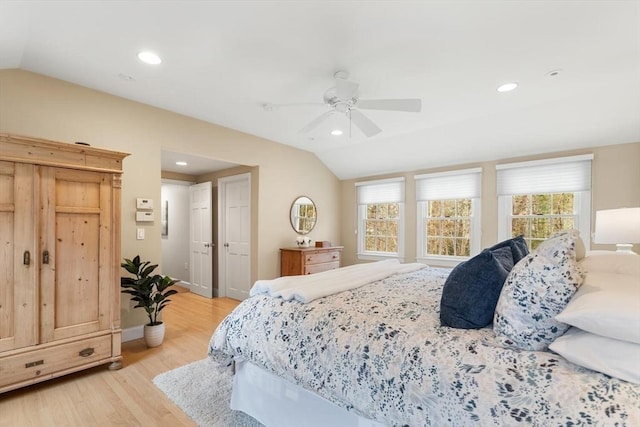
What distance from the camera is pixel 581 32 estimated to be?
206 centimetres

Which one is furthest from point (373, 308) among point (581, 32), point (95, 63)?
point (95, 63)

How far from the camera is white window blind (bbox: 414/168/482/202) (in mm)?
4637

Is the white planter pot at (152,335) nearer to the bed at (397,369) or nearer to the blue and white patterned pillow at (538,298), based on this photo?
the bed at (397,369)

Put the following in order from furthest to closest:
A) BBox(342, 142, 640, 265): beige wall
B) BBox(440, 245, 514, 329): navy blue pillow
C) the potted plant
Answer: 1. BBox(342, 142, 640, 265): beige wall
2. the potted plant
3. BBox(440, 245, 514, 329): navy blue pillow

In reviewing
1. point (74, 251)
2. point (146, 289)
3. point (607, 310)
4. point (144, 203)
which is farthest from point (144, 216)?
point (607, 310)

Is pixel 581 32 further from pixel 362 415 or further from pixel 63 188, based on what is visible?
pixel 63 188

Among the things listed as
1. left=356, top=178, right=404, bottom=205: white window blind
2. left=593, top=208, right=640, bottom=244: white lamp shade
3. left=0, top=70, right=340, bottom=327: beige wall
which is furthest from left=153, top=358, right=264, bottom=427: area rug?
left=356, top=178, right=404, bottom=205: white window blind

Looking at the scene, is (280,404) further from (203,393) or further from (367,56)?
(367,56)

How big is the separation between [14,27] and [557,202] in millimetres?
5824

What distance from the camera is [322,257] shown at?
16.4 feet

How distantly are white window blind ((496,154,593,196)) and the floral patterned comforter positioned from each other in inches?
125

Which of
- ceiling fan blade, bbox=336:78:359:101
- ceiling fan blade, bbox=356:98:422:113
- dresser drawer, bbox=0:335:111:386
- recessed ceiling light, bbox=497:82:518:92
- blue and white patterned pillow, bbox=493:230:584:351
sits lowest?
dresser drawer, bbox=0:335:111:386

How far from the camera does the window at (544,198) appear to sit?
151 inches

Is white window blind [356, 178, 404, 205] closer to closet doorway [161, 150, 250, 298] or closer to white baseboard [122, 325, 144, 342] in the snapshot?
closet doorway [161, 150, 250, 298]
